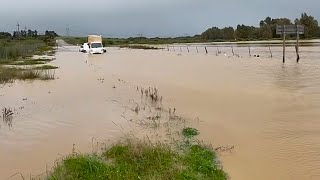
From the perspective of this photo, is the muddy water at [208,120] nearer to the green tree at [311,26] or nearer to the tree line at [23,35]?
the green tree at [311,26]

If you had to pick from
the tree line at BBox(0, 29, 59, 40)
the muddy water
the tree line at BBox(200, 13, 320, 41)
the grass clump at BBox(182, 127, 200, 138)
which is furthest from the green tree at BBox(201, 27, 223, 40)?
the grass clump at BBox(182, 127, 200, 138)

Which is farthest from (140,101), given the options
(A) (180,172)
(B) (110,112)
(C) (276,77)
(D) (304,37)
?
(D) (304,37)

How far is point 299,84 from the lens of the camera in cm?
1844

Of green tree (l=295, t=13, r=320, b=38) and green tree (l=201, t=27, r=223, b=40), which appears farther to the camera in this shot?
green tree (l=201, t=27, r=223, b=40)

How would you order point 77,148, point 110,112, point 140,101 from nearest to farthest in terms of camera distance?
point 77,148 → point 110,112 → point 140,101

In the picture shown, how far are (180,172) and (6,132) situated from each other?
5817mm

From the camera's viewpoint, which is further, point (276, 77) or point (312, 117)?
point (276, 77)

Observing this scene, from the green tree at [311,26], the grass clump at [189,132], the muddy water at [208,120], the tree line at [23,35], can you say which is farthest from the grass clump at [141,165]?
the tree line at [23,35]

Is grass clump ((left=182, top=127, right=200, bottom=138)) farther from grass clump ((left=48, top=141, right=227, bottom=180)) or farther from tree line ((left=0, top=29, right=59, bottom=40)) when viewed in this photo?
tree line ((left=0, top=29, right=59, bottom=40))

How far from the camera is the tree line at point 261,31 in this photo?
96.1 m

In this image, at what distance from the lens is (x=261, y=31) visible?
354ft

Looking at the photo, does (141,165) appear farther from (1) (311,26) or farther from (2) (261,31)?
(2) (261,31)

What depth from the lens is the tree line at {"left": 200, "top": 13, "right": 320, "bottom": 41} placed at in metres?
96.1

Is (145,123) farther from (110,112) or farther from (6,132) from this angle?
(6,132)
